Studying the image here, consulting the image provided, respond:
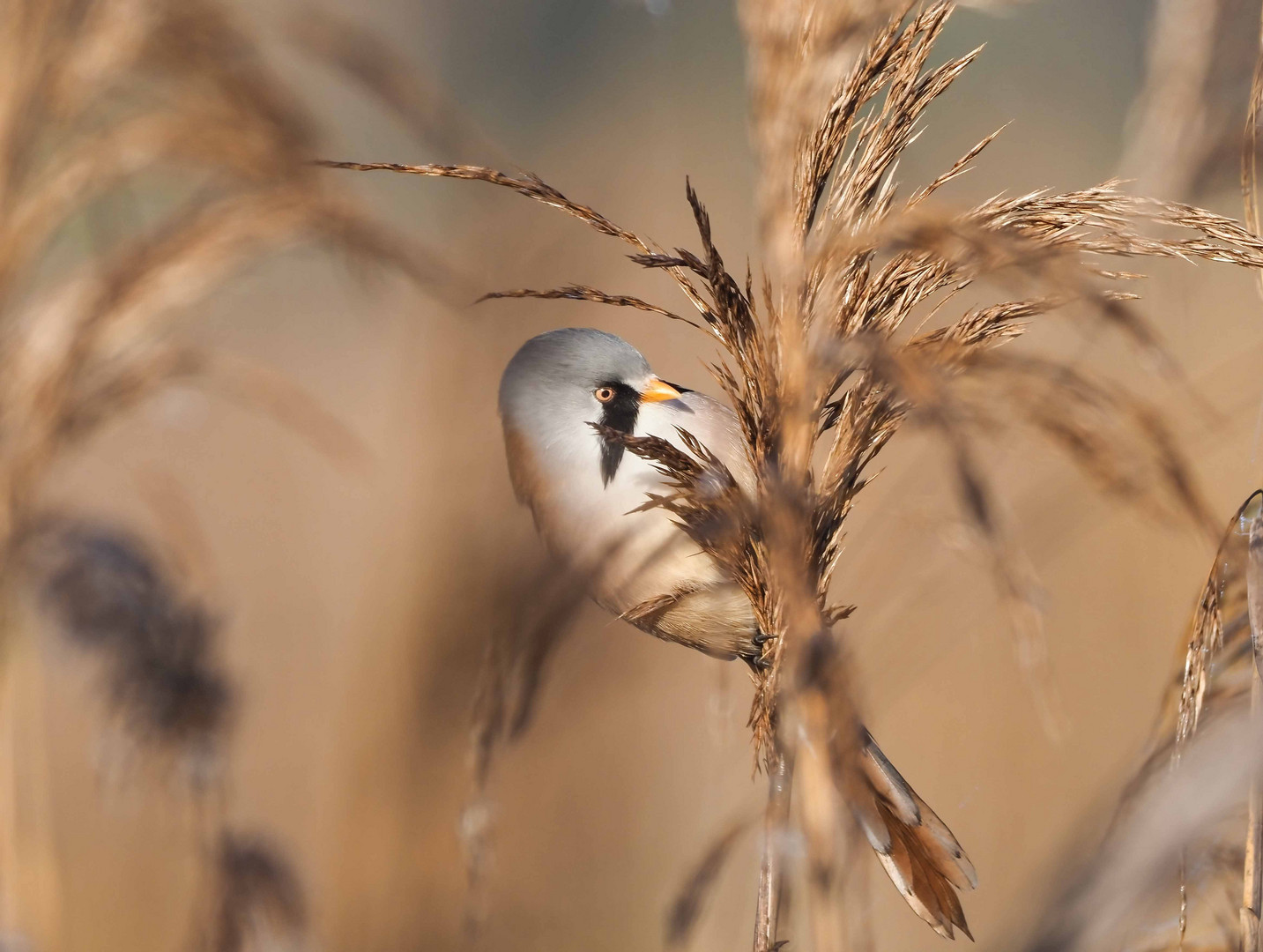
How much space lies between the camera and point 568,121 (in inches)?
116

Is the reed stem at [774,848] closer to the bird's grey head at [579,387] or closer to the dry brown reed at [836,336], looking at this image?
the dry brown reed at [836,336]

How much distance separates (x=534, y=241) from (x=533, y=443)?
82 centimetres

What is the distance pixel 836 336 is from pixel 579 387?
52 centimetres

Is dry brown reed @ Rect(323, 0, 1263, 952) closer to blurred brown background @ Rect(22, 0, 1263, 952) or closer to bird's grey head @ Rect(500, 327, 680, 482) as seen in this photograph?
bird's grey head @ Rect(500, 327, 680, 482)

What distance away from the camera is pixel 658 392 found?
3.89 feet

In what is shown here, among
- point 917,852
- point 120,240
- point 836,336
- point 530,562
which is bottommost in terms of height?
point 917,852

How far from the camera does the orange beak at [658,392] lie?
46.4 inches

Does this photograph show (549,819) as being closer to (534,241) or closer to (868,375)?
(534,241)

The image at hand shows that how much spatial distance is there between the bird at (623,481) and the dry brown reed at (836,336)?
25 cm

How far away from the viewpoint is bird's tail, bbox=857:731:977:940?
94cm

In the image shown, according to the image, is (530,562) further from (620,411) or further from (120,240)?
(120,240)

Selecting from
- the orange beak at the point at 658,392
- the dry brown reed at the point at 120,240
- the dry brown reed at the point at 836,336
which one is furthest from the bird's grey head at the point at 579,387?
the dry brown reed at the point at 836,336

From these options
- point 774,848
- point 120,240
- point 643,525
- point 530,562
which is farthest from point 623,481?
point 120,240

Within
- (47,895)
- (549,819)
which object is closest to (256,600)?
(549,819)
